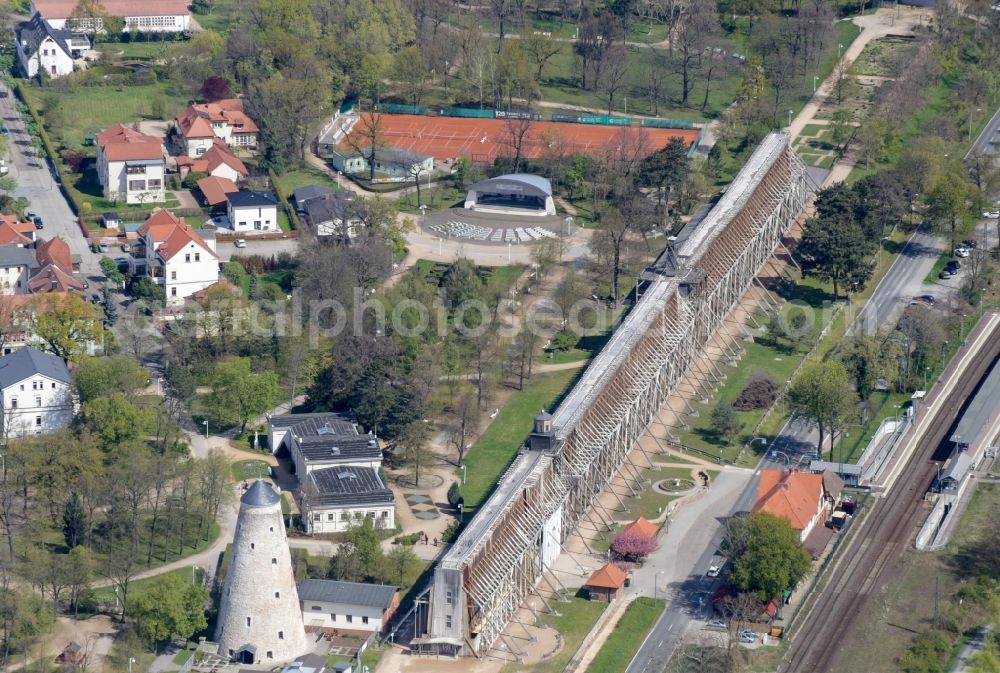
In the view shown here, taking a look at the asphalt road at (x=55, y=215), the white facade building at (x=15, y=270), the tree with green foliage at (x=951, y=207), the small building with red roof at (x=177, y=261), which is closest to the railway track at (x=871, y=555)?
the tree with green foliage at (x=951, y=207)

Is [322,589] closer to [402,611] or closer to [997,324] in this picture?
[402,611]

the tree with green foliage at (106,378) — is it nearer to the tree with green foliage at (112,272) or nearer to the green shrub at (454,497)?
the tree with green foliage at (112,272)

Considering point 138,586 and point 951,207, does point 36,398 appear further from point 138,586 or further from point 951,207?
point 951,207

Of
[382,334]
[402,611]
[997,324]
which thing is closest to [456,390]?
[382,334]

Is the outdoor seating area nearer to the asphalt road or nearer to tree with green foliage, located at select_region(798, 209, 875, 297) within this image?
tree with green foliage, located at select_region(798, 209, 875, 297)

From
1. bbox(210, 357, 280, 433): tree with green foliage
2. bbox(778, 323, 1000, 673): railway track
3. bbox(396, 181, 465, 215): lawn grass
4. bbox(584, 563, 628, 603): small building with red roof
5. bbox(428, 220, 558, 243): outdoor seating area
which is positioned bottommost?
bbox(396, 181, 465, 215): lawn grass

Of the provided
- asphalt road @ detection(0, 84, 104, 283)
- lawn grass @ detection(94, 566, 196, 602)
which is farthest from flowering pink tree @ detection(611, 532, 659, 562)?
asphalt road @ detection(0, 84, 104, 283)
